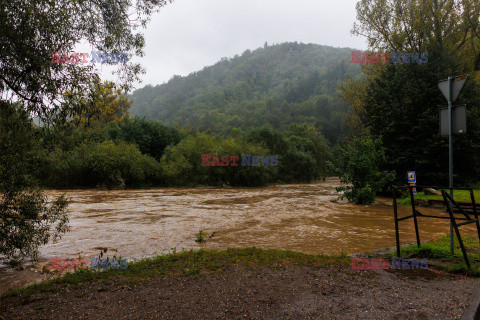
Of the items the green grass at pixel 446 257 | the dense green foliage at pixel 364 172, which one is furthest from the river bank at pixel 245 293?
the dense green foliage at pixel 364 172

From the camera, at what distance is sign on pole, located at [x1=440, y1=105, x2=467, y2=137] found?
5.57 metres

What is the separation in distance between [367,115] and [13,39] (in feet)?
77.4

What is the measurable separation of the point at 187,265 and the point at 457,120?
6.04 m

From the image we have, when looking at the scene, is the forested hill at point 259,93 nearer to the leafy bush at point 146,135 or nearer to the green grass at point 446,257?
the leafy bush at point 146,135

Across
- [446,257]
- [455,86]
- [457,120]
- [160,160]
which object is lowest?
[446,257]

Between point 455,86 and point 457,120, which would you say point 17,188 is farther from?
point 455,86

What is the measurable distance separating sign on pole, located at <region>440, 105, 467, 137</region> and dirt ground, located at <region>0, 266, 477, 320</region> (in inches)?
109

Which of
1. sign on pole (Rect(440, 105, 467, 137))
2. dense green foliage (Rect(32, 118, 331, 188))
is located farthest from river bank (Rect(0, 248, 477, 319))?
dense green foliage (Rect(32, 118, 331, 188))

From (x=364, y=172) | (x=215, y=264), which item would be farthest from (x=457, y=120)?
(x=364, y=172)

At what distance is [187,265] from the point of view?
550 cm

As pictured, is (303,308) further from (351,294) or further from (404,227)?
(404,227)

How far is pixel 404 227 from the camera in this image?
438 inches

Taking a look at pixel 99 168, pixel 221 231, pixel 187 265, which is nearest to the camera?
pixel 187 265

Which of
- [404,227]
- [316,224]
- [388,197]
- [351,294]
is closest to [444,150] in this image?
[388,197]
